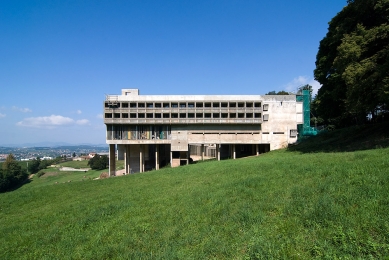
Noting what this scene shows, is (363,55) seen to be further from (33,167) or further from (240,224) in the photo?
(33,167)

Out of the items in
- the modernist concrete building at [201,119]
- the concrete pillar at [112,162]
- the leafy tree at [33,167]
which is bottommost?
the leafy tree at [33,167]

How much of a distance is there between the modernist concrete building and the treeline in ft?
169

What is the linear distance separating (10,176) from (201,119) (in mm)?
66265

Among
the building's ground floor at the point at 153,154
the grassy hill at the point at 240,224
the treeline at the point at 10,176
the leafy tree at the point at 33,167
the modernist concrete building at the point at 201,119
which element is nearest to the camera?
the grassy hill at the point at 240,224

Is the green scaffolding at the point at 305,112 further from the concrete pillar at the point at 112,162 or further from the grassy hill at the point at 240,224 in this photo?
the concrete pillar at the point at 112,162

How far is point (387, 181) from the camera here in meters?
6.38

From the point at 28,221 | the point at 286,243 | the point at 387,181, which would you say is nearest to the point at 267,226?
the point at 286,243

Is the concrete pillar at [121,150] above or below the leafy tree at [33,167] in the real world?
above

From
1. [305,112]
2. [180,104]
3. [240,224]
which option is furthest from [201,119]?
[240,224]

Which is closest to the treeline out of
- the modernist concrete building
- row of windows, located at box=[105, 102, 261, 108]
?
the modernist concrete building

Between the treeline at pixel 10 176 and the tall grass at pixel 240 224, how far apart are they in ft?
230

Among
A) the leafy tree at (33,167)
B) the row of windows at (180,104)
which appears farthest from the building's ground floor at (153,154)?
the leafy tree at (33,167)

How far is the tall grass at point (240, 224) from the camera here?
470 cm

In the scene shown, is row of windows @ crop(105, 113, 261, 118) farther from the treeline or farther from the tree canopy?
the treeline
